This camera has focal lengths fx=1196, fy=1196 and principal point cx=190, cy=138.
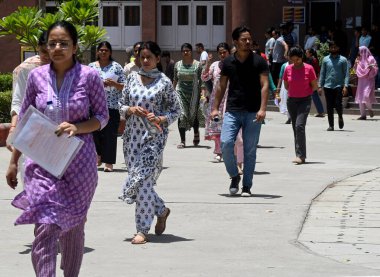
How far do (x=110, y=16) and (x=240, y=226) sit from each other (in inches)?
1122

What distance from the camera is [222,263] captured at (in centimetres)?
896

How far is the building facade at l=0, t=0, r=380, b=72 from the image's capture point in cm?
3525

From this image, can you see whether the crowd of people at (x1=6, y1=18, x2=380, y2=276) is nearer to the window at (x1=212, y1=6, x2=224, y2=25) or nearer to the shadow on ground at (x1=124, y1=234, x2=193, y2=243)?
the shadow on ground at (x1=124, y1=234, x2=193, y2=243)

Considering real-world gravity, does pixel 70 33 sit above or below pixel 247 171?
above

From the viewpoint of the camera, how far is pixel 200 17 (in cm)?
3788

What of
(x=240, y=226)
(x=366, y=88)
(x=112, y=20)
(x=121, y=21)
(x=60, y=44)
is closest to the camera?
(x=60, y=44)

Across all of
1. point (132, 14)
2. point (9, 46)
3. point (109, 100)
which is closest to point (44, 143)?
point (109, 100)

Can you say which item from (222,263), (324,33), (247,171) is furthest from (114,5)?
A: (222,263)

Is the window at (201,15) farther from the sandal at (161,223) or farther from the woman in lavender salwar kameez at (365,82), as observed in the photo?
the sandal at (161,223)

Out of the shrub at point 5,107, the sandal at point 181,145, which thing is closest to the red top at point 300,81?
the sandal at point 181,145

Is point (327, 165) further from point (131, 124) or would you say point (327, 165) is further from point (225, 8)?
point (225, 8)

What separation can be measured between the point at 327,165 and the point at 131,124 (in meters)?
6.64

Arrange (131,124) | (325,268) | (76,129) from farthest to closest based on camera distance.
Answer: (131,124)
(325,268)
(76,129)

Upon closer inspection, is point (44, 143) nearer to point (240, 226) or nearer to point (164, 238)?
point (164, 238)
